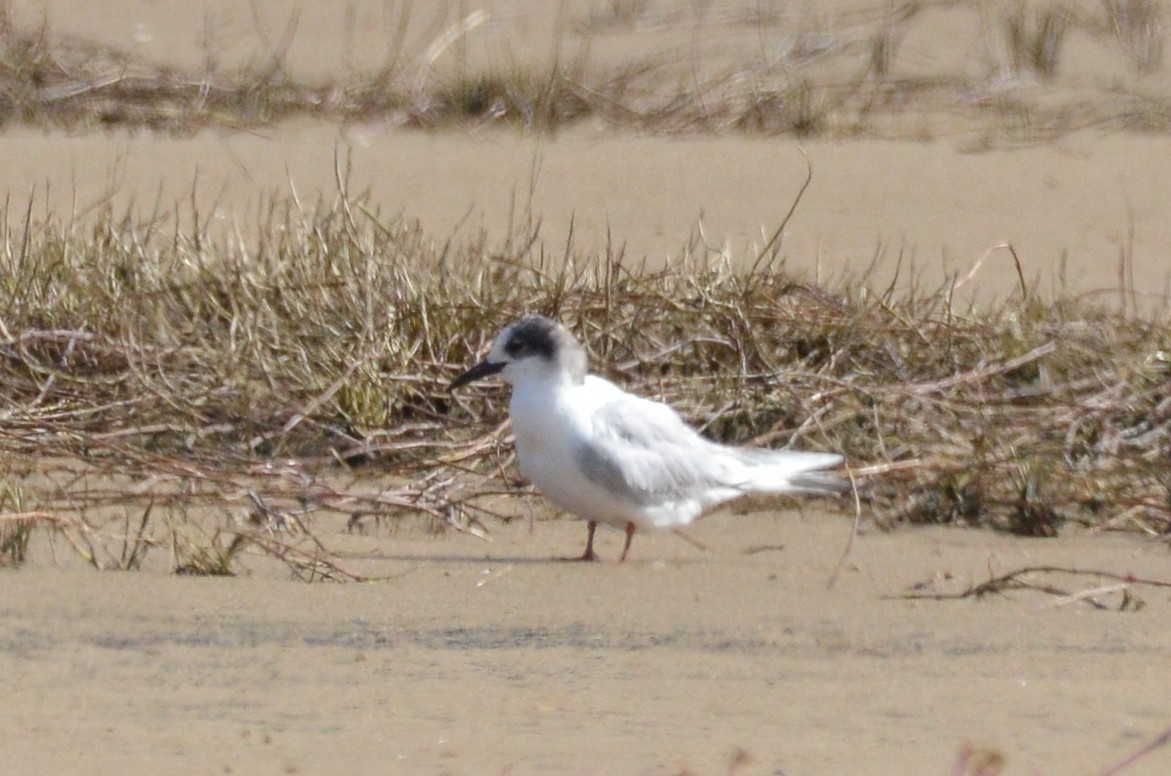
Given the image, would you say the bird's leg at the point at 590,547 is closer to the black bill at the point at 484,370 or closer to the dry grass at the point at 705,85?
the black bill at the point at 484,370

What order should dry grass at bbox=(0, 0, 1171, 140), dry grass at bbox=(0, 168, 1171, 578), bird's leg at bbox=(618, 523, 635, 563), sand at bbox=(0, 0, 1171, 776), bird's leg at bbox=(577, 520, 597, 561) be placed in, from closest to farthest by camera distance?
sand at bbox=(0, 0, 1171, 776)
bird's leg at bbox=(577, 520, 597, 561)
bird's leg at bbox=(618, 523, 635, 563)
dry grass at bbox=(0, 168, 1171, 578)
dry grass at bbox=(0, 0, 1171, 140)

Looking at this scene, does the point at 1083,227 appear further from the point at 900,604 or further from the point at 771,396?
the point at 900,604

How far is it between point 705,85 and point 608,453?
260 inches

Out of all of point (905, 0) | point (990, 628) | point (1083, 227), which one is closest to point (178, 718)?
point (990, 628)

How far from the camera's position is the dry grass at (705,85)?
1097cm

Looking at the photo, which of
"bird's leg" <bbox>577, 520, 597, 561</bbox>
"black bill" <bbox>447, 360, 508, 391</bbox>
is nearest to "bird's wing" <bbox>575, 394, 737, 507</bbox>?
"bird's leg" <bbox>577, 520, 597, 561</bbox>

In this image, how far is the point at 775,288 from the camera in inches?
253

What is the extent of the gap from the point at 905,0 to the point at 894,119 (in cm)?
198

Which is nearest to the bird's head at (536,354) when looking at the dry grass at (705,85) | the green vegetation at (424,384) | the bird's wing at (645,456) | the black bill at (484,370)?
the black bill at (484,370)

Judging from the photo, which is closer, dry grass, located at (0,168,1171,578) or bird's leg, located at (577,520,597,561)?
bird's leg, located at (577,520,597,561)

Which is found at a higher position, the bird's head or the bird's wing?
the bird's head

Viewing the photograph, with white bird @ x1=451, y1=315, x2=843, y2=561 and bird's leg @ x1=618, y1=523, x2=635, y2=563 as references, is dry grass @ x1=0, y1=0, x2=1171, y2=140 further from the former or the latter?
bird's leg @ x1=618, y1=523, x2=635, y2=563

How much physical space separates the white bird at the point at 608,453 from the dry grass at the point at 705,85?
5.82 meters

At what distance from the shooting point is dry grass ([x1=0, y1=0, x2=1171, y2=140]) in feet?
36.0
